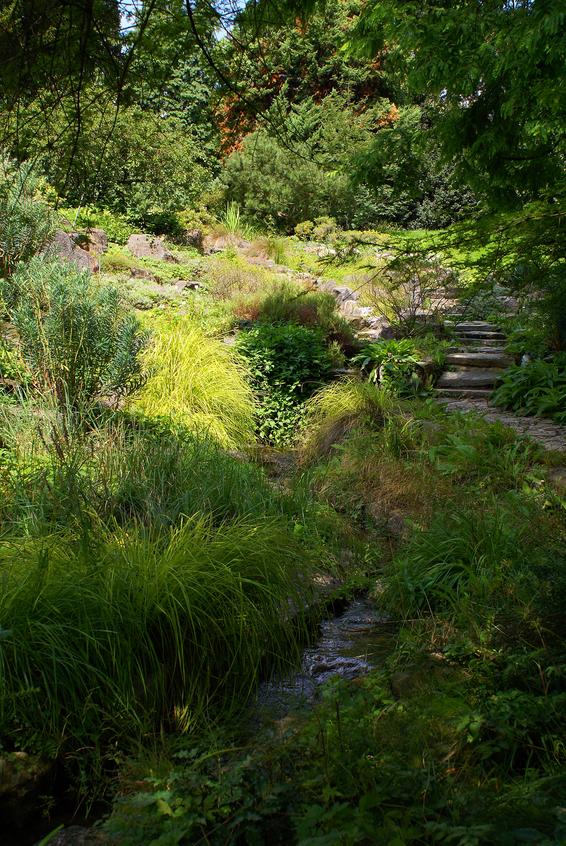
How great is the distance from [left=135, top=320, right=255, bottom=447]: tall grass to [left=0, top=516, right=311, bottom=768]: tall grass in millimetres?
2947

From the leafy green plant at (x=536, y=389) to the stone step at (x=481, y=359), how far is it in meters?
0.80

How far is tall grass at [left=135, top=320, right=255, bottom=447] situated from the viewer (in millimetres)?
6520

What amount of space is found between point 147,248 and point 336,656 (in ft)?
33.4

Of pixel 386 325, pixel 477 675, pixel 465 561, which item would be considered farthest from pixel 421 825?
pixel 386 325

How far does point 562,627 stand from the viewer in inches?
106

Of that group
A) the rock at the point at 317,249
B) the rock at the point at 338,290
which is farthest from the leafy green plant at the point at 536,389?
the rock at the point at 317,249

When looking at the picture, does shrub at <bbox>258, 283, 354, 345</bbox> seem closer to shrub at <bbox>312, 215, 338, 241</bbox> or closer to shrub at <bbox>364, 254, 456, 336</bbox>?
shrub at <bbox>364, 254, 456, 336</bbox>

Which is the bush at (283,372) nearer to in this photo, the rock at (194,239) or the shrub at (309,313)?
the shrub at (309,313)

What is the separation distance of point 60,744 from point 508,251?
264cm

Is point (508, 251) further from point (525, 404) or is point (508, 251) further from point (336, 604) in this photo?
point (525, 404)

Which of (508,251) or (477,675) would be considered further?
(508,251)

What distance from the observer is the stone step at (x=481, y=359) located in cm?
795

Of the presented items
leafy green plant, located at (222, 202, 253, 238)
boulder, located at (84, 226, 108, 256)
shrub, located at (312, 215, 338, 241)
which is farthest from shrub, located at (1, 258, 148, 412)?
shrub, located at (312, 215, 338, 241)

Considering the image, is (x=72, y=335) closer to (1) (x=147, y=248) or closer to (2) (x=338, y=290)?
(2) (x=338, y=290)
